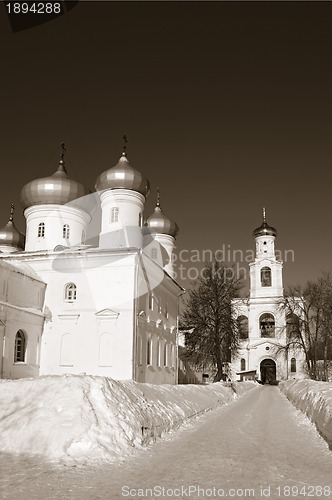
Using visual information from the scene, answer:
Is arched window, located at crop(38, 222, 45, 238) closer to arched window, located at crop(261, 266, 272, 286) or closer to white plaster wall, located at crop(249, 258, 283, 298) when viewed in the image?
white plaster wall, located at crop(249, 258, 283, 298)

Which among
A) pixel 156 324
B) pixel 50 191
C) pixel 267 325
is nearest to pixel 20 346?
pixel 156 324

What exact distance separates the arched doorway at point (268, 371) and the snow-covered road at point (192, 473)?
1907 inches

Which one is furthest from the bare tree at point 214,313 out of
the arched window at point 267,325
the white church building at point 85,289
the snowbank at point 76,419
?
the arched window at point 267,325

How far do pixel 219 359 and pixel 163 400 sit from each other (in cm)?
2059

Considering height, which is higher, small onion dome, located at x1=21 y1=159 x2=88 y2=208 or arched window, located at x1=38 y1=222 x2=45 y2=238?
small onion dome, located at x1=21 y1=159 x2=88 y2=208

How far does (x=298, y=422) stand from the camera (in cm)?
1299

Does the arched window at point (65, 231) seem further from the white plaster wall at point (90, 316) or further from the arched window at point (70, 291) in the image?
the arched window at point (70, 291)

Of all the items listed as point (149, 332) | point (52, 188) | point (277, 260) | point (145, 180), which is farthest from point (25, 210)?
point (277, 260)

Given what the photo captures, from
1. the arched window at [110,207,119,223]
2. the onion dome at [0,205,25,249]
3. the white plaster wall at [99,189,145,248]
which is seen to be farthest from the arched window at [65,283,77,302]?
the onion dome at [0,205,25,249]

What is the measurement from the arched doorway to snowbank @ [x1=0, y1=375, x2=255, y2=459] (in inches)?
1896

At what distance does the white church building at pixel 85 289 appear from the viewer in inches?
853

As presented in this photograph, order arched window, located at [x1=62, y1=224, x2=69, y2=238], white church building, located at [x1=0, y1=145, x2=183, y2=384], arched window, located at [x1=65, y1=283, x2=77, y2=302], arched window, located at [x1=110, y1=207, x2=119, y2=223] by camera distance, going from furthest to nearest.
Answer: arched window, located at [x1=110, y1=207, x2=119, y2=223], arched window, located at [x1=62, y1=224, x2=69, y2=238], arched window, located at [x1=65, y1=283, x2=77, y2=302], white church building, located at [x1=0, y1=145, x2=183, y2=384]

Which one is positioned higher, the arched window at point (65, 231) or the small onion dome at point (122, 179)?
the small onion dome at point (122, 179)

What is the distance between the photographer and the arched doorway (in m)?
56.2
